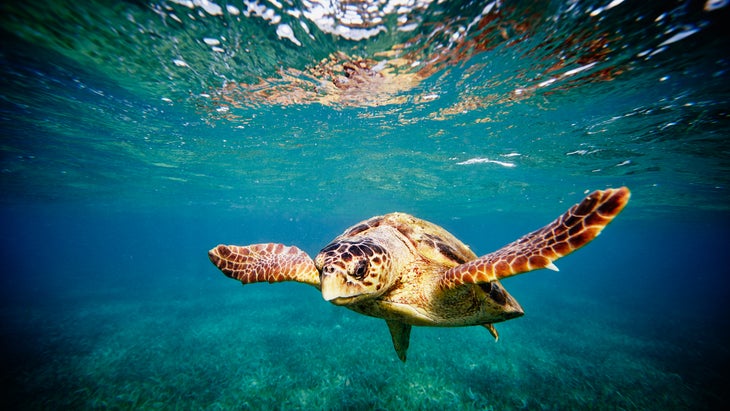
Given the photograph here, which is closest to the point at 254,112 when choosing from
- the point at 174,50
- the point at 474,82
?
the point at 174,50

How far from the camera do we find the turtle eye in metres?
2.46

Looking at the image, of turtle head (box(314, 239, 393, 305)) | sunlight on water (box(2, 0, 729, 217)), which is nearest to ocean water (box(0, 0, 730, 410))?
sunlight on water (box(2, 0, 729, 217))

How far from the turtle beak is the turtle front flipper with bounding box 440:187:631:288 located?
1.17 m

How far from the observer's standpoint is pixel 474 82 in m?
7.52

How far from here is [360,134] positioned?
1176 centimetres

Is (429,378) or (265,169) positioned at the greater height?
(265,169)

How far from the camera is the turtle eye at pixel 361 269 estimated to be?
2.46 meters

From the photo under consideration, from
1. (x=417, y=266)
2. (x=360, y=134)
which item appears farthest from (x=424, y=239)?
(x=360, y=134)

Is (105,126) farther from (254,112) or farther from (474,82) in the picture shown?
(474,82)

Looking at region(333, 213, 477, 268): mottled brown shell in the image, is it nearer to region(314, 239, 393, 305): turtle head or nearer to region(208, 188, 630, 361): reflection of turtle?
region(208, 188, 630, 361): reflection of turtle

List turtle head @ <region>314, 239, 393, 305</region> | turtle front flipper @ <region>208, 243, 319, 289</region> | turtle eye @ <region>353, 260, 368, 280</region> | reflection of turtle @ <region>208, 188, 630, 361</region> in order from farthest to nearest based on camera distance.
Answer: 1. turtle front flipper @ <region>208, 243, 319, 289</region>
2. turtle eye @ <region>353, 260, 368, 280</region>
3. turtle head @ <region>314, 239, 393, 305</region>
4. reflection of turtle @ <region>208, 188, 630, 361</region>

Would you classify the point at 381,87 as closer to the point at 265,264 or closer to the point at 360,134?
the point at 360,134

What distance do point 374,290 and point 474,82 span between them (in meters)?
7.42

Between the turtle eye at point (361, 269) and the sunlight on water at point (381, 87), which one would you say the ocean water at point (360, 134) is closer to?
the sunlight on water at point (381, 87)
